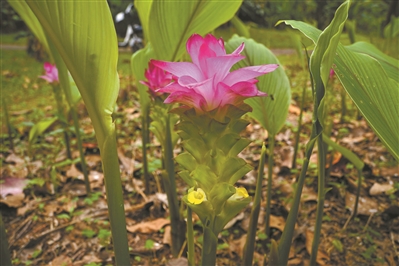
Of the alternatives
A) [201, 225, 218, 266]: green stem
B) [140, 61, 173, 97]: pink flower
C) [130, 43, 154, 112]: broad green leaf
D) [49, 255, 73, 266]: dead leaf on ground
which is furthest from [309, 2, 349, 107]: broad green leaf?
[49, 255, 73, 266]: dead leaf on ground

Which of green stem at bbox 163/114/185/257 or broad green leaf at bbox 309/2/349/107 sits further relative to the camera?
green stem at bbox 163/114/185/257

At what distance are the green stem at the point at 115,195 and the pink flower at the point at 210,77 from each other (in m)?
0.13

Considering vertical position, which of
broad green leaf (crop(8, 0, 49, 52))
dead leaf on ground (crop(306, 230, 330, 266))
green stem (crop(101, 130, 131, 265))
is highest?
broad green leaf (crop(8, 0, 49, 52))

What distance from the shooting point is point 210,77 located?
45 centimetres

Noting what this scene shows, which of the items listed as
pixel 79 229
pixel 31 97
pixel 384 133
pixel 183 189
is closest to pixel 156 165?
pixel 183 189

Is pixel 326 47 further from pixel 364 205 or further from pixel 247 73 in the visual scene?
pixel 364 205

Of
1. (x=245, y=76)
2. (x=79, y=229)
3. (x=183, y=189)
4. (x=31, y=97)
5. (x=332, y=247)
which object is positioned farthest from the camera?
(x=31, y=97)

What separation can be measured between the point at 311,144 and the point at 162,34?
458 millimetres

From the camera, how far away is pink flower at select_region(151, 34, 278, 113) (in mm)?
430

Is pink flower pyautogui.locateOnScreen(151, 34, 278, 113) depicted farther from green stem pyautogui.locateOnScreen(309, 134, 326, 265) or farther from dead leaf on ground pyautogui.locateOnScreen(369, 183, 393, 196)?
dead leaf on ground pyautogui.locateOnScreen(369, 183, 393, 196)

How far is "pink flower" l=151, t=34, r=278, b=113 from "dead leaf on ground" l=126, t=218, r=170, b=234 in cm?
72

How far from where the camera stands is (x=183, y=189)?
134 cm

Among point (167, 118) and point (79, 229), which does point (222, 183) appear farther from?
point (79, 229)

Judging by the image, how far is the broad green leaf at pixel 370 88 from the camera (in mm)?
504
